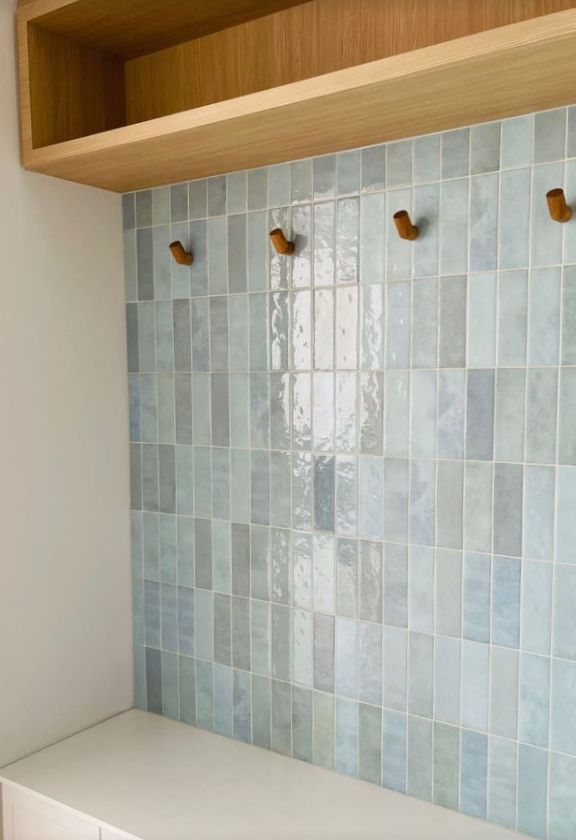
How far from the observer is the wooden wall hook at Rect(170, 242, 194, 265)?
1.92 m

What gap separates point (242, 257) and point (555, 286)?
74 cm

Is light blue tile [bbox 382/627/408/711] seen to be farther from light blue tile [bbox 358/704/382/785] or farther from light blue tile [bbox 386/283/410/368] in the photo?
light blue tile [bbox 386/283/410/368]

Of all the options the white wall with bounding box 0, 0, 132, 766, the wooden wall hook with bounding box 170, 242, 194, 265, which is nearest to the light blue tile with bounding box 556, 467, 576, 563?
the wooden wall hook with bounding box 170, 242, 194, 265

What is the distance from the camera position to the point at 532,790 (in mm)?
1549

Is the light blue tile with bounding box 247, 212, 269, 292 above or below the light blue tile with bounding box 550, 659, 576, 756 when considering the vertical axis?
above

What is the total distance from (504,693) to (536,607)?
0.64ft

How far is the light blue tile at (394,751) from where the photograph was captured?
171 cm

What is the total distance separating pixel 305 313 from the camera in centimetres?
179

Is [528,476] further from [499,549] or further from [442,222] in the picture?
[442,222]

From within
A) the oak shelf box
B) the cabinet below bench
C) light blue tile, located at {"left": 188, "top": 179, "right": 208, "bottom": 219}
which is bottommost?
the cabinet below bench

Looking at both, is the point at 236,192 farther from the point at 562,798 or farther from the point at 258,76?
the point at 562,798

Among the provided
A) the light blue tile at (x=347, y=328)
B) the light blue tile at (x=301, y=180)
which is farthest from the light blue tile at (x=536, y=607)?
the light blue tile at (x=301, y=180)

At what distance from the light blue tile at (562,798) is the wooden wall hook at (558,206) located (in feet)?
3.27

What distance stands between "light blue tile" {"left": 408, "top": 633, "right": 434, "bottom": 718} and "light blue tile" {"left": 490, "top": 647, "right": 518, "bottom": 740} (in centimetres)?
13
